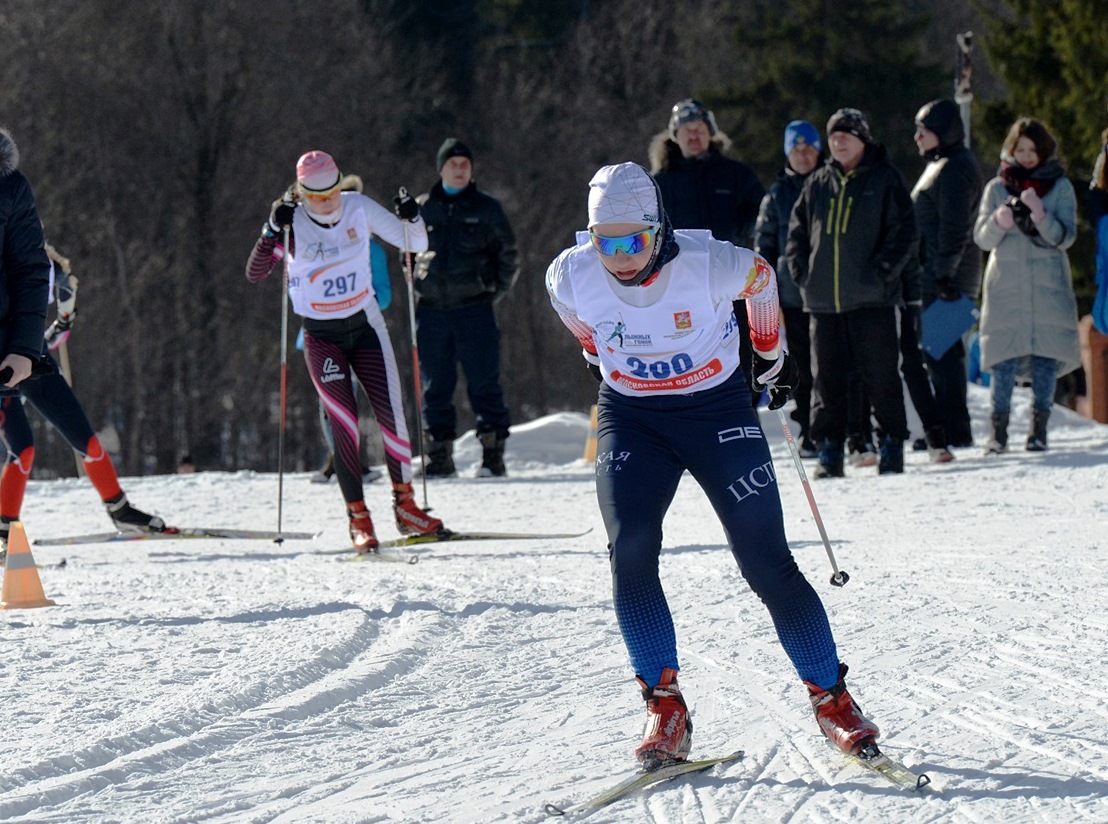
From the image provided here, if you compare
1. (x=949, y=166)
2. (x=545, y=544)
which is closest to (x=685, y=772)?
(x=545, y=544)

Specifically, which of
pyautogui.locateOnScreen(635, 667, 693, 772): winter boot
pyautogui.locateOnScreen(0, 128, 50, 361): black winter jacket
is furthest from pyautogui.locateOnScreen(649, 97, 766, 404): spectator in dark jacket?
pyautogui.locateOnScreen(635, 667, 693, 772): winter boot

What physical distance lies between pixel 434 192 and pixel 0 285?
18.0 ft

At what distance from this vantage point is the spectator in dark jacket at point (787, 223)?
10.7 metres

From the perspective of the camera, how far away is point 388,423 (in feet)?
27.1

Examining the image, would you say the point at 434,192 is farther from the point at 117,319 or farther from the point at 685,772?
the point at 117,319

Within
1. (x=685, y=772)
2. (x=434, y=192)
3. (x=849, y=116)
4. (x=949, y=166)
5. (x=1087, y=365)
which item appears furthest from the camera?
(x=1087, y=365)

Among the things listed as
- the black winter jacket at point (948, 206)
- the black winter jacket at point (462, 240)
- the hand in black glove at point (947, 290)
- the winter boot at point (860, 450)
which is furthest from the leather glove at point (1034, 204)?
the black winter jacket at point (462, 240)

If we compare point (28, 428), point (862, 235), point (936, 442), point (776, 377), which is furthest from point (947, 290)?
point (776, 377)

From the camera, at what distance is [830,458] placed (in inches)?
396

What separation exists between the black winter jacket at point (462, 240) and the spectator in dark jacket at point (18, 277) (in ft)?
17.2

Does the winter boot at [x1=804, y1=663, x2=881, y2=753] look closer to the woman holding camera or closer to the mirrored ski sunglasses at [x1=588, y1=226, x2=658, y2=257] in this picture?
the mirrored ski sunglasses at [x1=588, y1=226, x2=658, y2=257]

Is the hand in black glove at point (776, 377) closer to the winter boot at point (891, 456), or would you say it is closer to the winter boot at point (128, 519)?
the winter boot at point (128, 519)

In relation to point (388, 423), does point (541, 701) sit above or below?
below

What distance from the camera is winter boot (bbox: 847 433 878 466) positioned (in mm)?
10664
